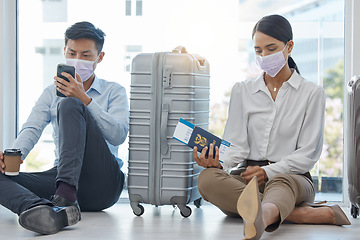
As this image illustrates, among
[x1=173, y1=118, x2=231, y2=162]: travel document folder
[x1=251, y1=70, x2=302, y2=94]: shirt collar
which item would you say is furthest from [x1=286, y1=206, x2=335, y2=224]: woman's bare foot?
[x1=251, y1=70, x2=302, y2=94]: shirt collar

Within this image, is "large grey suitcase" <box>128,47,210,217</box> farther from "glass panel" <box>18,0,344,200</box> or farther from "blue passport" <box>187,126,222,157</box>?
"glass panel" <box>18,0,344,200</box>

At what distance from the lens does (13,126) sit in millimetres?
3545

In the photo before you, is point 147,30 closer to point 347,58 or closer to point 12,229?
point 347,58

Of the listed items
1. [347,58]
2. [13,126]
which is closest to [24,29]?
[13,126]

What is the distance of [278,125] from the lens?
2.78 meters

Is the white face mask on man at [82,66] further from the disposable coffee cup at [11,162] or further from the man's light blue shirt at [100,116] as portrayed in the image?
the disposable coffee cup at [11,162]

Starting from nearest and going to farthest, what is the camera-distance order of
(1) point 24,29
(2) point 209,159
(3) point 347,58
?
(2) point 209,159, (3) point 347,58, (1) point 24,29

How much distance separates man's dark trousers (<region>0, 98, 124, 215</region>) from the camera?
2459 mm

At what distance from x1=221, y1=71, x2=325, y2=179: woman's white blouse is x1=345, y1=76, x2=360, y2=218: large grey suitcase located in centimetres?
15

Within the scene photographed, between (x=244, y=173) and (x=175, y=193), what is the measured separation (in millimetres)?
362

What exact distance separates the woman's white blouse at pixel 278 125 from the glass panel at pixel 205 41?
591 millimetres

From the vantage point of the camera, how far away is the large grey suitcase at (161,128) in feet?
9.14

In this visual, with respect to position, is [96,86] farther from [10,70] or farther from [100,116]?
[10,70]

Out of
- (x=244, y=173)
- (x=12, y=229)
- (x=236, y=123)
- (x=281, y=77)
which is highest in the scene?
(x=281, y=77)
